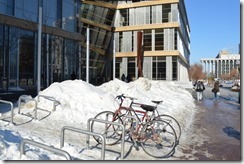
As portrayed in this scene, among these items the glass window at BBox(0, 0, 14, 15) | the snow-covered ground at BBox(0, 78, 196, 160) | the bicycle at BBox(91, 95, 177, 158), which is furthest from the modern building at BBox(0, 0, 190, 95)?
the bicycle at BBox(91, 95, 177, 158)

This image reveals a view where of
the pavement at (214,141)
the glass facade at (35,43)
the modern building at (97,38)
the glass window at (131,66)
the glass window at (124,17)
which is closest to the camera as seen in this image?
the pavement at (214,141)

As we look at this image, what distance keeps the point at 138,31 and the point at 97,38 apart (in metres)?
5.81

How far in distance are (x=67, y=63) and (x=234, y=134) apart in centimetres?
2057

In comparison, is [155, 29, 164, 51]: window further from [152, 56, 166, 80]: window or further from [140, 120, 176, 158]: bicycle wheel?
[140, 120, 176, 158]: bicycle wheel

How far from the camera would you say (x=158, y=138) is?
6.23m

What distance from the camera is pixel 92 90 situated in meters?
11.0

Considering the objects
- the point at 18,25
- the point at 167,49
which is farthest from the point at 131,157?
the point at 167,49

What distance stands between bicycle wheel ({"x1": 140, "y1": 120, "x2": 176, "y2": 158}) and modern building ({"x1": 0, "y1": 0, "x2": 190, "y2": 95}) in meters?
16.9

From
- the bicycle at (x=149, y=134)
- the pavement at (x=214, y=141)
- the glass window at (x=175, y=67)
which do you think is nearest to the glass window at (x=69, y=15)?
the glass window at (x=175, y=67)

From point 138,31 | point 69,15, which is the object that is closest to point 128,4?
point 138,31

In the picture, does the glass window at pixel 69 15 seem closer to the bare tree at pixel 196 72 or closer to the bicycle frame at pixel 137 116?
the bicycle frame at pixel 137 116

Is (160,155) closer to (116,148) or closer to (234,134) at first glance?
(116,148)

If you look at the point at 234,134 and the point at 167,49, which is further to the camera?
the point at 167,49

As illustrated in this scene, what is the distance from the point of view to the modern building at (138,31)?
121 ft
